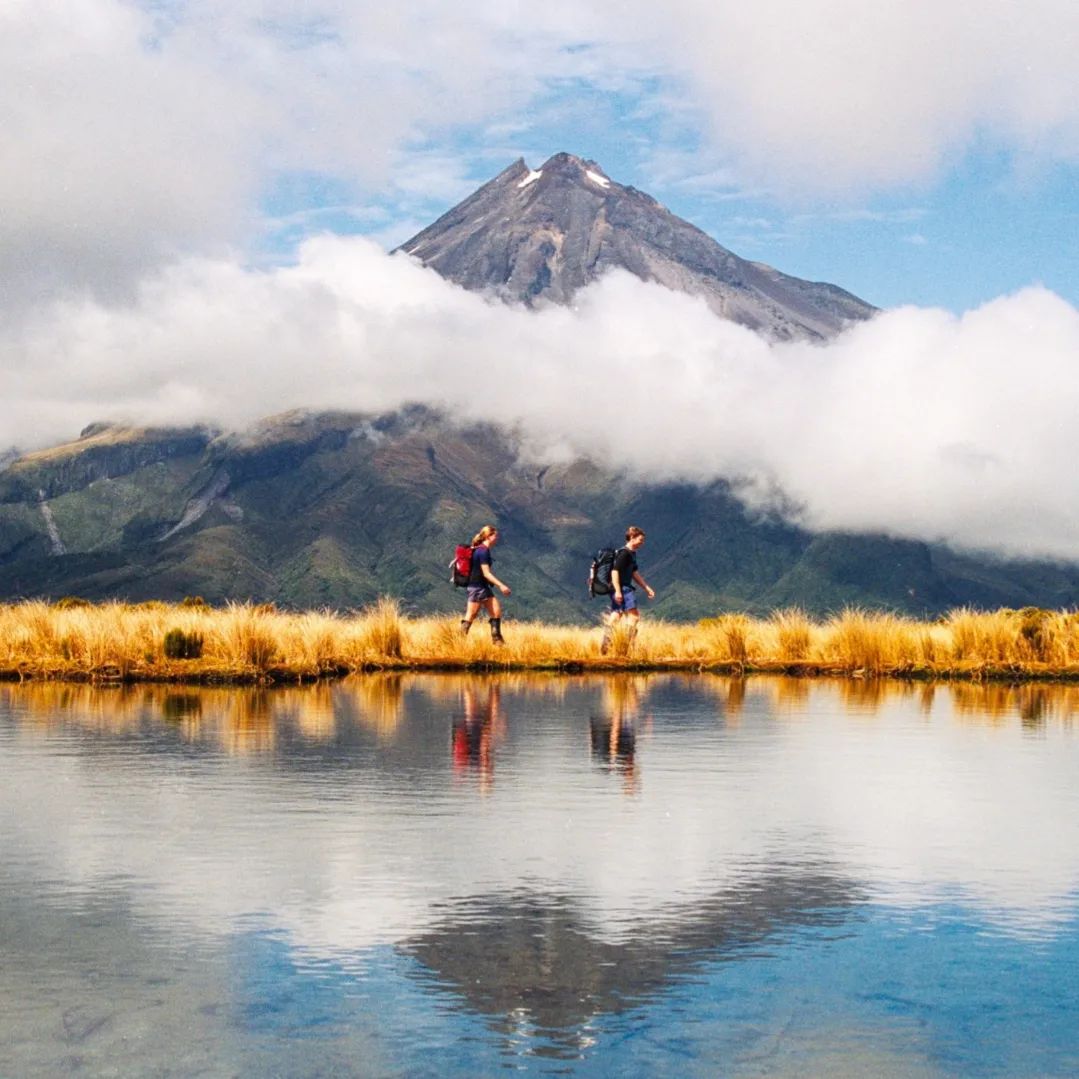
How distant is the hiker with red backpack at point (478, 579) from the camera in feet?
90.2

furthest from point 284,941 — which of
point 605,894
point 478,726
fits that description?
point 478,726

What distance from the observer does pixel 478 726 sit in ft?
54.6

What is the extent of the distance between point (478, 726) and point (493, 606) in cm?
1106

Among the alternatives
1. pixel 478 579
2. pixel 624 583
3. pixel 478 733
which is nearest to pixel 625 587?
pixel 624 583

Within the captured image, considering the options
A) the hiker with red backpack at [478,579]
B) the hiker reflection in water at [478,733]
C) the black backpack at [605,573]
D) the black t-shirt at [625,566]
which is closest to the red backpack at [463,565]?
the hiker with red backpack at [478,579]

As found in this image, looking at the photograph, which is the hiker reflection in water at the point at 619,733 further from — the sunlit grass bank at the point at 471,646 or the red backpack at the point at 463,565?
the red backpack at the point at 463,565

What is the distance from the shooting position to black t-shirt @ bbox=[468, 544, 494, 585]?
27.5 meters

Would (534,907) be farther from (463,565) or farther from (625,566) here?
(463,565)

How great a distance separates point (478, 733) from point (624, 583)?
37.0 feet

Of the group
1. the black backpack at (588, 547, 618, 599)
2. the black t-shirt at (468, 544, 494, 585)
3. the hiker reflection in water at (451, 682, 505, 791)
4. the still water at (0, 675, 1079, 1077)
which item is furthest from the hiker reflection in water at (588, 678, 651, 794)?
the black t-shirt at (468, 544, 494, 585)

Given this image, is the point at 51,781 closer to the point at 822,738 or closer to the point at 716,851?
the point at 716,851

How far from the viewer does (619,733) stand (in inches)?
633

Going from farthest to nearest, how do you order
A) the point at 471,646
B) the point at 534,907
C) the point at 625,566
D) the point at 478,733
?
the point at 471,646 < the point at 625,566 < the point at 478,733 < the point at 534,907

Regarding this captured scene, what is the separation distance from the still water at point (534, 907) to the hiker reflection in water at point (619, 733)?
87 millimetres
